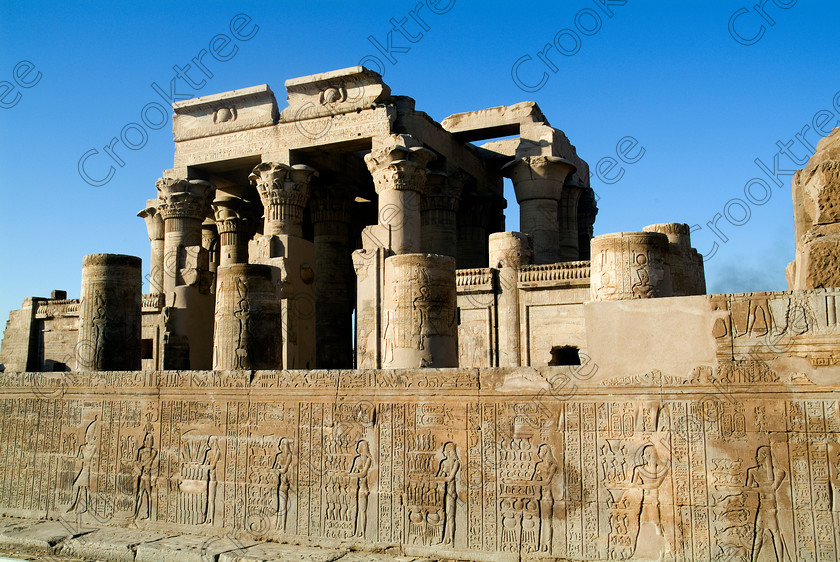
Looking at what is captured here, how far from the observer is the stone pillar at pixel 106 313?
11.1 metres

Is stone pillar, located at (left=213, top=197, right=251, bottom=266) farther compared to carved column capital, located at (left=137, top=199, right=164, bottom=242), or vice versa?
stone pillar, located at (left=213, top=197, right=251, bottom=266)

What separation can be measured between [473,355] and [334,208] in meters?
7.01

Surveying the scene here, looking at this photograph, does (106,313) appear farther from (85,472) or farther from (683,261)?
(683,261)

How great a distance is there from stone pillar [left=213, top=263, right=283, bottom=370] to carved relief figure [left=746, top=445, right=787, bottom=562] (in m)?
5.72

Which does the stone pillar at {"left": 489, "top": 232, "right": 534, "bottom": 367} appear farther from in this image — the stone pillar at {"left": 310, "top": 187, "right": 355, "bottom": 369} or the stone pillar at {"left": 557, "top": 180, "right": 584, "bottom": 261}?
the stone pillar at {"left": 310, "top": 187, "right": 355, "bottom": 369}

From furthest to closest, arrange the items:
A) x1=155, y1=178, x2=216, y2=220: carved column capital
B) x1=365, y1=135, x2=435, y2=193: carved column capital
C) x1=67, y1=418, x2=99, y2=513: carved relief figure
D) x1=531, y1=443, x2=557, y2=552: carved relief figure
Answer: x1=155, y1=178, x2=216, y2=220: carved column capital
x1=365, y1=135, x2=435, y2=193: carved column capital
x1=67, y1=418, x2=99, y2=513: carved relief figure
x1=531, y1=443, x2=557, y2=552: carved relief figure

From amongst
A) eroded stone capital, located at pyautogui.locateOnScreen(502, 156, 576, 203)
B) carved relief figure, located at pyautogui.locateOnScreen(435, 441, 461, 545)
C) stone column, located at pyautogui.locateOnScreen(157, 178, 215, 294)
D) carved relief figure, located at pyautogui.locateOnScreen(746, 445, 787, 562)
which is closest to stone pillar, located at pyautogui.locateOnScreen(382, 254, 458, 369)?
carved relief figure, located at pyautogui.locateOnScreen(435, 441, 461, 545)

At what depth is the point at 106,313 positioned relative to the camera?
11.2 metres

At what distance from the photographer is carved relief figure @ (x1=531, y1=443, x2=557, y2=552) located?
6801mm

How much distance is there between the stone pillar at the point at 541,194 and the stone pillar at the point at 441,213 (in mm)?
1452

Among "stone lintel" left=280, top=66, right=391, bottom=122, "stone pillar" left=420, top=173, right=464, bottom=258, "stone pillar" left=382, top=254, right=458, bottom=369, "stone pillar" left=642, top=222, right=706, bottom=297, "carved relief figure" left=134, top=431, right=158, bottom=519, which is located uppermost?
"stone lintel" left=280, top=66, right=391, bottom=122

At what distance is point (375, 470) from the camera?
758 centimetres

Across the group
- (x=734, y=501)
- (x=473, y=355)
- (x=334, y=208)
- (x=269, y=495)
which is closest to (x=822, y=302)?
(x=734, y=501)

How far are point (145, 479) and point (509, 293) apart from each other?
7.65 meters
